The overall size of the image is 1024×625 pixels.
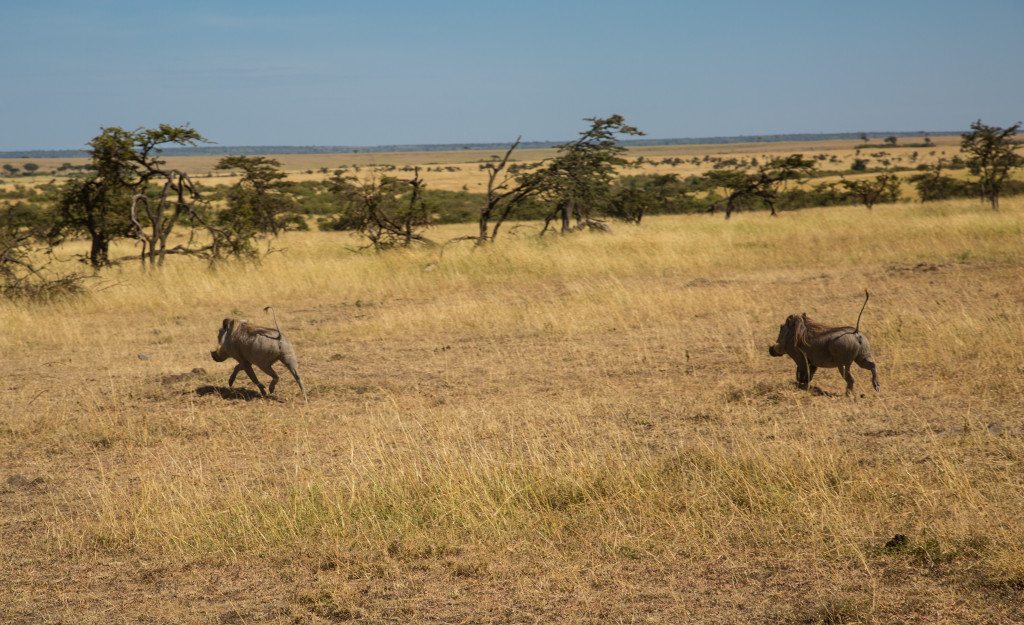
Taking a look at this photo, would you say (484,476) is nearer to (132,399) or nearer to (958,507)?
(958,507)

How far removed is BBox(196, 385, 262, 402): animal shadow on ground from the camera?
26.3 feet

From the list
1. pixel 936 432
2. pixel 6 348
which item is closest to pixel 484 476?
pixel 936 432

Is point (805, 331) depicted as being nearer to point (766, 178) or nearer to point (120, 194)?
point (120, 194)

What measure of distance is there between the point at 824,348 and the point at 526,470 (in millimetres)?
2801

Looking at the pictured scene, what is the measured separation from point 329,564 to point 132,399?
424cm

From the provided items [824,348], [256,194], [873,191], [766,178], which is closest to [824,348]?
[824,348]

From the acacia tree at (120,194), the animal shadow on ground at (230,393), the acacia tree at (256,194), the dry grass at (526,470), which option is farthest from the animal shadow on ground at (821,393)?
the acacia tree at (256,194)

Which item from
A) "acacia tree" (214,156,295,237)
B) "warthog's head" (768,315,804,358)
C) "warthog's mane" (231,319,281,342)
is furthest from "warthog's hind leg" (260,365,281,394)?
"acacia tree" (214,156,295,237)

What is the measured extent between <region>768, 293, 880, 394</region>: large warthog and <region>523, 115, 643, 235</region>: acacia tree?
11852 millimetres

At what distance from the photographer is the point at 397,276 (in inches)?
598

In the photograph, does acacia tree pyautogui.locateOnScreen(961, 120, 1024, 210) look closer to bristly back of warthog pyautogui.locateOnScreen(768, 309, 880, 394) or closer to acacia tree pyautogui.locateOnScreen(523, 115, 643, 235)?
acacia tree pyautogui.locateOnScreen(523, 115, 643, 235)

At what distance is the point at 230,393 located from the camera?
8.11 meters

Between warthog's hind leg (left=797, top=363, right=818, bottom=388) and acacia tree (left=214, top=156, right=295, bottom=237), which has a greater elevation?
acacia tree (left=214, top=156, right=295, bottom=237)

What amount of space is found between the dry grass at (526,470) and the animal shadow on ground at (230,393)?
7 centimetres
